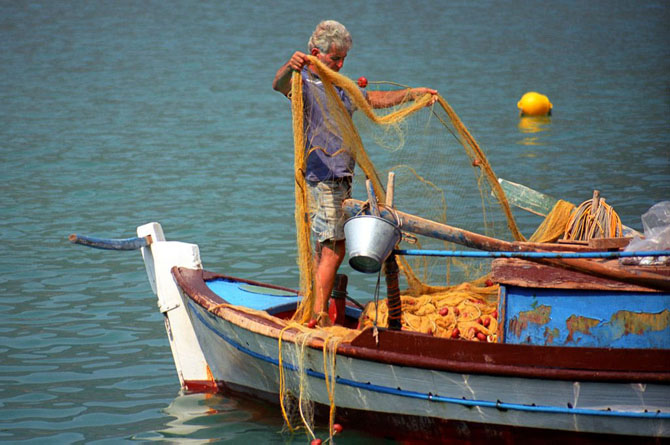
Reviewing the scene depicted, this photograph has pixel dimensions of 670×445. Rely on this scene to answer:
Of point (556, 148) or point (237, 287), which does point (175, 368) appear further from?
point (556, 148)

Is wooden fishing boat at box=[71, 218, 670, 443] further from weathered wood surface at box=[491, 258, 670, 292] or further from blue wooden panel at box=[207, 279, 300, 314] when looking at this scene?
blue wooden panel at box=[207, 279, 300, 314]

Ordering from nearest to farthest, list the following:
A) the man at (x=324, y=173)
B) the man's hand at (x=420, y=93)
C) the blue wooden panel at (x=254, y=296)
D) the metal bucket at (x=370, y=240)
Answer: the metal bucket at (x=370, y=240)
the man at (x=324, y=173)
the man's hand at (x=420, y=93)
the blue wooden panel at (x=254, y=296)

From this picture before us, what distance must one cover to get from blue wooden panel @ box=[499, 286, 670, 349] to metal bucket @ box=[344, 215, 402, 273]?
72 cm

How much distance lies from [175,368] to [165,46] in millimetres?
23002

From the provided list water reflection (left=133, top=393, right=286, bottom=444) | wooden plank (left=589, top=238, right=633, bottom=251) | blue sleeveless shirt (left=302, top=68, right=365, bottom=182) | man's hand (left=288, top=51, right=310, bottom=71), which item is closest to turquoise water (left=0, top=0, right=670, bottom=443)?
water reflection (left=133, top=393, right=286, bottom=444)

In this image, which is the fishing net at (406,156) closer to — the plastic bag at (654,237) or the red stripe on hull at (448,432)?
the red stripe on hull at (448,432)

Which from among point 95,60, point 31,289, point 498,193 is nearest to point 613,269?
point 498,193

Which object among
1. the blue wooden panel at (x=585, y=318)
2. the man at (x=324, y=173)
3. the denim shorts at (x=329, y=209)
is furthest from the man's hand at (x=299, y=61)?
the blue wooden panel at (x=585, y=318)

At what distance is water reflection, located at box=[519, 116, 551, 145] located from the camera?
16422 millimetres

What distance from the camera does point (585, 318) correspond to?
16.6 feet

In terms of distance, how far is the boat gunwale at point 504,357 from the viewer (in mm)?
4754

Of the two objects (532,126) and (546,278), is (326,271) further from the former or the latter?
(532,126)

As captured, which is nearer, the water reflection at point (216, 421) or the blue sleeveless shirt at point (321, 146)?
the blue sleeveless shirt at point (321, 146)

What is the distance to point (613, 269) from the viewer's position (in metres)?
4.91
